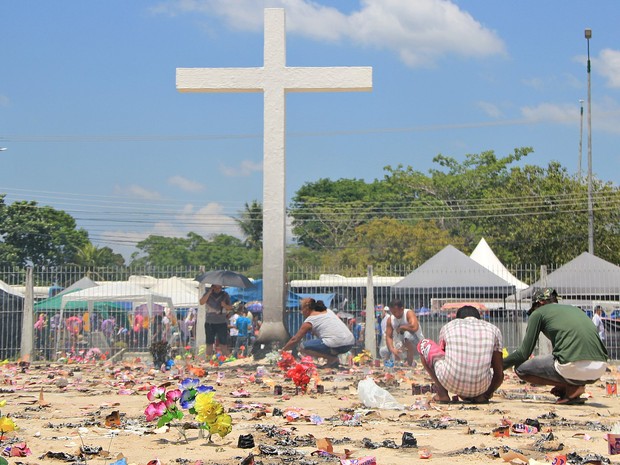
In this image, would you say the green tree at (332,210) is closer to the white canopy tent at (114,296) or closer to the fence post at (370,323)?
the white canopy tent at (114,296)

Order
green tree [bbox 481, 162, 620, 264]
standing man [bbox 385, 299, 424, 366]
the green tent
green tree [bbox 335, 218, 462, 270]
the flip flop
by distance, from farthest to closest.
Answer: green tree [bbox 335, 218, 462, 270], green tree [bbox 481, 162, 620, 264], the green tent, standing man [bbox 385, 299, 424, 366], the flip flop

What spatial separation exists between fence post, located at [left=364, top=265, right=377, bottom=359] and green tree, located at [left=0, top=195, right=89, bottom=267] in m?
43.0

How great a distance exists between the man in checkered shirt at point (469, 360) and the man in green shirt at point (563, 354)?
0.25 meters

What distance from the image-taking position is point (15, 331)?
19859mm

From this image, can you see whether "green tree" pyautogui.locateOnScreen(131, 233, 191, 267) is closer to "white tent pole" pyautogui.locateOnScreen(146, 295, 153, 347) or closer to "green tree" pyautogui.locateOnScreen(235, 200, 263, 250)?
"green tree" pyautogui.locateOnScreen(235, 200, 263, 250)

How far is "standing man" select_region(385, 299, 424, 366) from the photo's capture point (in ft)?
57.1

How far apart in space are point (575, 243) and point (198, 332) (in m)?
27.5

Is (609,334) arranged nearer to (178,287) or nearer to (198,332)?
(198,332)

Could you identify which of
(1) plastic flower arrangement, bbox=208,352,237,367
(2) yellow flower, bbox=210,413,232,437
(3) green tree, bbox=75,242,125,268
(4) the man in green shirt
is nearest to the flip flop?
(4) the man in green shirt

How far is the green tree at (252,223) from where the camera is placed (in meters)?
76.2

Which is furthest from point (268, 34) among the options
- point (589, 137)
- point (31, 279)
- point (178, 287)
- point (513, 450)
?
point (589, 137)

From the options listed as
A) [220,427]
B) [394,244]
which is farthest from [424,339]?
[394,244]

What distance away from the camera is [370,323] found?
64.0 feet

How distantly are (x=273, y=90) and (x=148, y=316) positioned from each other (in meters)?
5.95
